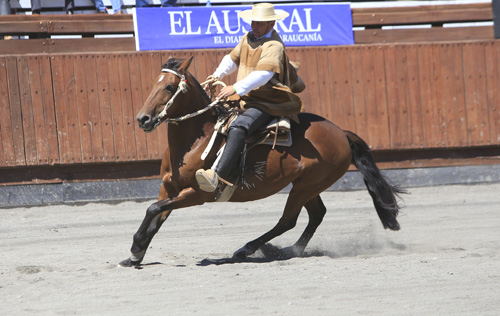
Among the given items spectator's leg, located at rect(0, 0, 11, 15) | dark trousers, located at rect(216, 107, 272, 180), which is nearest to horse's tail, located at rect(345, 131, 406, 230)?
dark trousers, located at rect(216, 107, 272, 180)

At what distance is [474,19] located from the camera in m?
13.1

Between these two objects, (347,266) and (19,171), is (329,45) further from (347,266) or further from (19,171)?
(347,266)

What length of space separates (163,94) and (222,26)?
5.95m

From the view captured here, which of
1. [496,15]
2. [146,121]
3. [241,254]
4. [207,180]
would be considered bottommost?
[241,254]

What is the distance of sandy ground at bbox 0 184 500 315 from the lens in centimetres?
519

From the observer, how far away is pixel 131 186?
1191cm

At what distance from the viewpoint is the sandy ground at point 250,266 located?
519 centimetres

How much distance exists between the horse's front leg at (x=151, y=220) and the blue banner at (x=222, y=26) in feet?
19.1

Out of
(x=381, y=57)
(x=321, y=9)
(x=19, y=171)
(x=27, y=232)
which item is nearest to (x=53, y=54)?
(x=19, y=171)

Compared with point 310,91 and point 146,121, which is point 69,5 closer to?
point 310,91

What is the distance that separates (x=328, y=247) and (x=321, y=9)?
5.71 metres

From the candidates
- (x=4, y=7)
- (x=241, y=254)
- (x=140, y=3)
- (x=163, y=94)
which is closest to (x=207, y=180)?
(x=163, y=94)

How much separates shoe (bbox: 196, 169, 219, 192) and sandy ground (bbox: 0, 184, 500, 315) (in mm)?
749

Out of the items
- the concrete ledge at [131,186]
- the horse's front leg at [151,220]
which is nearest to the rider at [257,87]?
the horse's front leg at [151,220]
